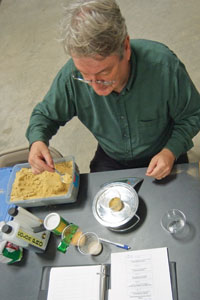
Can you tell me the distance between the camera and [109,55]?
891 mm

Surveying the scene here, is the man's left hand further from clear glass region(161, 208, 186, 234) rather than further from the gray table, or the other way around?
clear glass region(161, 208, 186, 234)

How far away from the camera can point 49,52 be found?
11.0 feet

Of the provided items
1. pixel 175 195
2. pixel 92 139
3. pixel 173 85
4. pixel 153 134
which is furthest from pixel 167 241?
pixel 92 139

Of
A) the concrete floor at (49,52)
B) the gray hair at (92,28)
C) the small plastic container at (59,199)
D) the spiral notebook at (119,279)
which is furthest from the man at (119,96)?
the concrete floor at (49,52)

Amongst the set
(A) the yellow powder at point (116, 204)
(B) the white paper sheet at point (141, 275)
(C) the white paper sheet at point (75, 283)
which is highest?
(A) the yellow powder at point (116, 204)

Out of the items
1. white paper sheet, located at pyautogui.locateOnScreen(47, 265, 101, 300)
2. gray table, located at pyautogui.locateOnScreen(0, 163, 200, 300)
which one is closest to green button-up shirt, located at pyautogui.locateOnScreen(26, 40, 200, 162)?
gray table, located at pyautogui.locateOnScreen(0, 163, 200, 300)

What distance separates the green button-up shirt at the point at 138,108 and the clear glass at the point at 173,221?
11.4 inches

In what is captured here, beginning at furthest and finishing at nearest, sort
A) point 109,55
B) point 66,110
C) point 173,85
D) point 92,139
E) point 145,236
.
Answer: point 92,139 → point 66,110 → point 173,85 → point 145,236 → point 109,55

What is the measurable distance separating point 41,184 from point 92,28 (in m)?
0.71

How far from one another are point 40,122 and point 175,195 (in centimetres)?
76

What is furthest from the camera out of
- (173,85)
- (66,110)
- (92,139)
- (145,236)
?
(92,139)

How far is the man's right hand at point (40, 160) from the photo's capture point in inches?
46.9

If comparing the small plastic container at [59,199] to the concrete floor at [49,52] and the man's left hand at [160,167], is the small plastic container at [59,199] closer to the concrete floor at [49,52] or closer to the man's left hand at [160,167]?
the man's left hand at [160,167]

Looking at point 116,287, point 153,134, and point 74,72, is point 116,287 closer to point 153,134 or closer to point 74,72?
point 153,134
